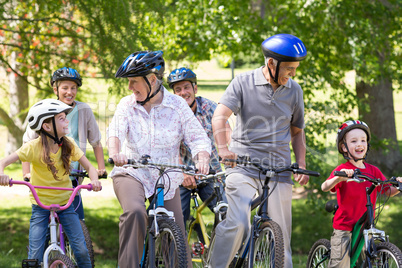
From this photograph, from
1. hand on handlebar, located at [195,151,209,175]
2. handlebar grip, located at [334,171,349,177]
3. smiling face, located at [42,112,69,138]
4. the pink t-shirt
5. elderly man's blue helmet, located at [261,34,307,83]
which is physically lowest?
the pink t-shirt

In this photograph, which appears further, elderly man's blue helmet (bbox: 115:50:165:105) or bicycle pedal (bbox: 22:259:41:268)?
bicycle pedal (bbox: 22:259:41:268)

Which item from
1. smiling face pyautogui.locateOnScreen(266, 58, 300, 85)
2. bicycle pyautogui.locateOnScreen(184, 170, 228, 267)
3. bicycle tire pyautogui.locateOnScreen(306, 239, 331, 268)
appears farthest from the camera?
bicycle pyautogui.locateOnScreen(184, 170, 228, 267)

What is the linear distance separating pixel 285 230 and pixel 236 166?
63 centimetres

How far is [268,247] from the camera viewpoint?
4.22 meters

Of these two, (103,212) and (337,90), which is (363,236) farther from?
(103,212)

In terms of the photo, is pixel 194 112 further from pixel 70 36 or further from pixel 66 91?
pixel 70 36

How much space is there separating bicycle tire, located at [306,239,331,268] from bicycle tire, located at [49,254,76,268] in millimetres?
2207

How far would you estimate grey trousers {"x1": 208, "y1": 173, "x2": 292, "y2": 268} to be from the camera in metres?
4.40

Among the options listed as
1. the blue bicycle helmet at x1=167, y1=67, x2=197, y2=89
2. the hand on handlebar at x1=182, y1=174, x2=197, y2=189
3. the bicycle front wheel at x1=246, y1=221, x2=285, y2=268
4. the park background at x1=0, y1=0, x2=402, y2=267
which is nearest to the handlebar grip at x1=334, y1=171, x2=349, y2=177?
the bicycle front wheel at x1=246, y1=221, x2=285, y2=268

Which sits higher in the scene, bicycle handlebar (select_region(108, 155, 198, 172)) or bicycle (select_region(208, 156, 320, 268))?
bicycle handlebar (select_region(108, 155, 198, 172))

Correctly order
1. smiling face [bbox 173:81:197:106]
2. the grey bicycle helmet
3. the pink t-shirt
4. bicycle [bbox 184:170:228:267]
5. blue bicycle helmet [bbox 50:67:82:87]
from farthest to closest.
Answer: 1. smiling face [bbox 173:81:197:106]
2. blue bicycle helmet [bbox 50:67:82:87]
3. bicycle [bbox 184:170:228:267]
4. the pink t-shirt
5. the grey bicycle helmet

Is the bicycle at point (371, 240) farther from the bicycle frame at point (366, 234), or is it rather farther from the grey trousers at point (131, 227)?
the grey trousers at point (131, 227)

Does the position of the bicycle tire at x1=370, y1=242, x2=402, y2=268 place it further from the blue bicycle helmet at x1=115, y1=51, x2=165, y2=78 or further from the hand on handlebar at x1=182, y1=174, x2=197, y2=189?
the blue bicycle helmet at x1=115, y1=51, x2=165, y2=78

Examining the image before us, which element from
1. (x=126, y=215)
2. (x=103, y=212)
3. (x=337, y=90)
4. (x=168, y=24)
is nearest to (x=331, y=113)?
(x=337, y=90)
